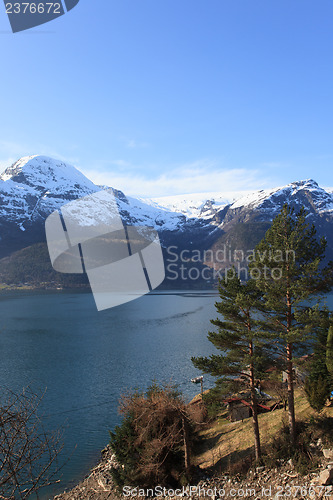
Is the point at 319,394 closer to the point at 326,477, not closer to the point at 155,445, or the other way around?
the point at 326,477

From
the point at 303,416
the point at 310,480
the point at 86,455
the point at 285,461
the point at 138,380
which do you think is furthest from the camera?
the point at 138,380

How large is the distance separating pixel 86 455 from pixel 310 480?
18073mm

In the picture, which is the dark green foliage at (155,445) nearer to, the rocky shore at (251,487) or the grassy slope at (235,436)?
the rocky shore at (251,487)

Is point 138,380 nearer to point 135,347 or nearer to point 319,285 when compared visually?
point 135,347

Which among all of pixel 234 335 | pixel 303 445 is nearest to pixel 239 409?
pixel 303 445

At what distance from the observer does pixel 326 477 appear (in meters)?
16.0

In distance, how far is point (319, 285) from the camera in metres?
19.6

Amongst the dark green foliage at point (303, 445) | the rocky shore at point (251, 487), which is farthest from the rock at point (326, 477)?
the dark green foliage at point (303, 445)

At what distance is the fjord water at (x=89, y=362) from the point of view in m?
31.9

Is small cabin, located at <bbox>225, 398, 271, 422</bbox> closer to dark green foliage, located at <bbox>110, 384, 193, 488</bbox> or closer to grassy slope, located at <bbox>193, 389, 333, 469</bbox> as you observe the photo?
grassy slope, located at <bbox>193, 389, 333, 469</bbox>

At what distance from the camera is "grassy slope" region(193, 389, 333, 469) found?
71.6ft

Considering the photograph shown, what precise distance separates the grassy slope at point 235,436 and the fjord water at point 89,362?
29.1 ft

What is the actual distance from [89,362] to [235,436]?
116 ft

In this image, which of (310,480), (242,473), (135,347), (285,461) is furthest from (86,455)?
(135,347)
